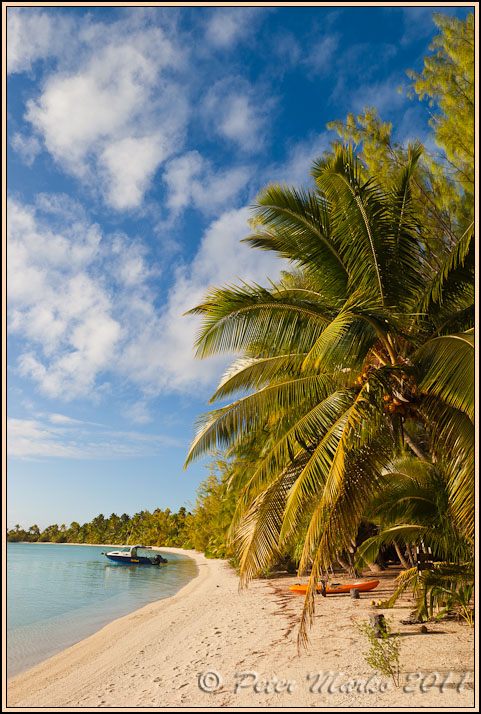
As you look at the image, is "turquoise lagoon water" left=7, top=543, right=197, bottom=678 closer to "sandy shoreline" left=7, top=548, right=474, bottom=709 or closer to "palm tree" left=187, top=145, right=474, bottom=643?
"sandy shoreline" left=7, top=548, right=474, bottom=709

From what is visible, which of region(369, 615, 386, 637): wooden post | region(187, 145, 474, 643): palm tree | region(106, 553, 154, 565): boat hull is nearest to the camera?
region(187, 145, 474, 643): palm tree

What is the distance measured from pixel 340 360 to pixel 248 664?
522 cm

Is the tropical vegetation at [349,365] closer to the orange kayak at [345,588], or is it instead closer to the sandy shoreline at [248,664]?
the sandy shoreline at [248,664]

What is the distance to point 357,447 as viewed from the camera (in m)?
6.19

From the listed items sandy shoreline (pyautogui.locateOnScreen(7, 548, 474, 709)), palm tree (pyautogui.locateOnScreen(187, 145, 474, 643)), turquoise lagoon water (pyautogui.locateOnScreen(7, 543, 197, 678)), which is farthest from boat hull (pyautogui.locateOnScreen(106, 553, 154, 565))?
palm tree (pyautogui.locateOnScreen(187, 145, 474, 643))

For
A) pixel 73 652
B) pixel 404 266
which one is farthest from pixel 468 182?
pixel 73 652

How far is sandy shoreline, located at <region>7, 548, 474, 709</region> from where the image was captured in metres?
5.71

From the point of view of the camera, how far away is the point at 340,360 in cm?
679

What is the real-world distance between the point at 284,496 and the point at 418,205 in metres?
7.22

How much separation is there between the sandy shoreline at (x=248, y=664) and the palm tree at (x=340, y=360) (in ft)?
2.97

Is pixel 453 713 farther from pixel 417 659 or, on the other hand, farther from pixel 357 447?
pixel 357 447

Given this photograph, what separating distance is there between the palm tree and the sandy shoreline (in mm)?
904

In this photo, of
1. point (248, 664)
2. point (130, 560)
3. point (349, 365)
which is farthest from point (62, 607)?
point (130, 560)

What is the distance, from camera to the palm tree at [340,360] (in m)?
5.61
